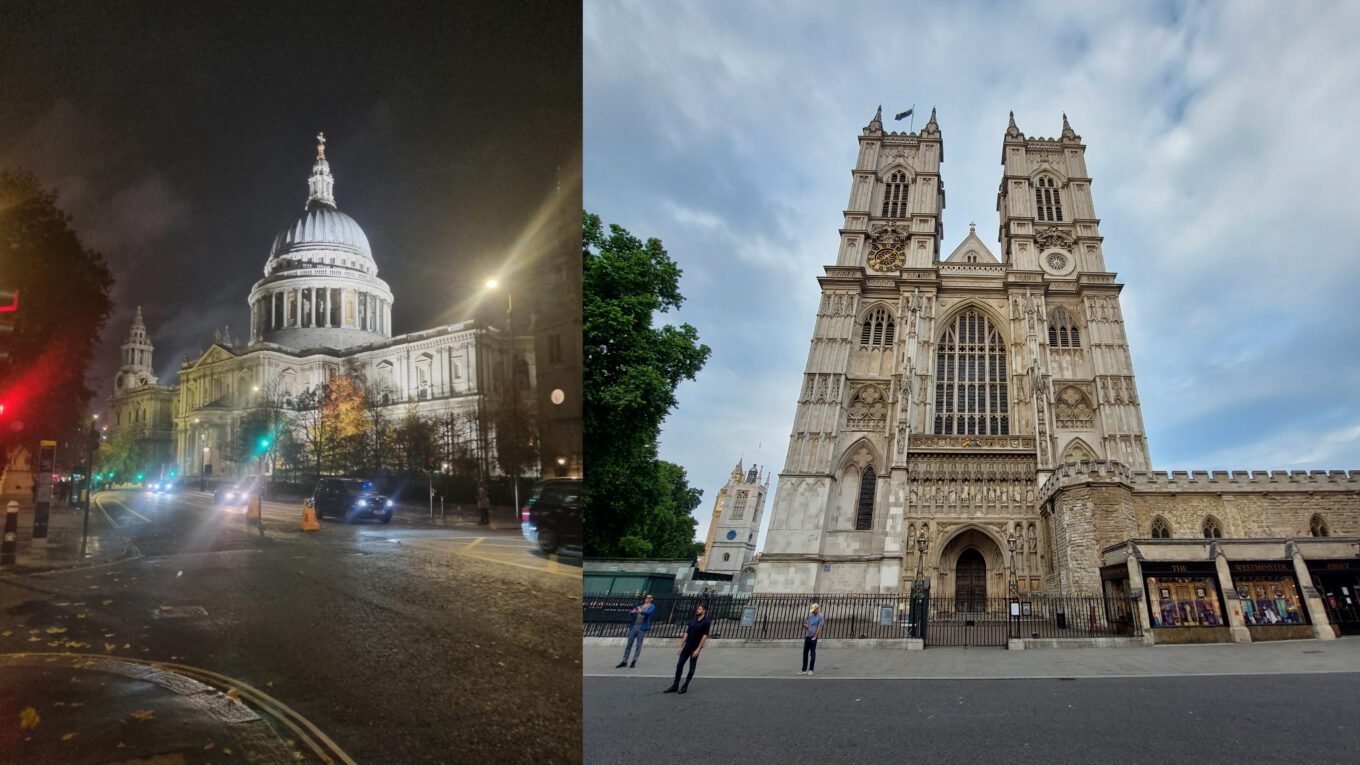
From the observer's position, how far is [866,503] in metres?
24.6

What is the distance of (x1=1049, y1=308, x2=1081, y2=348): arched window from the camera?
1047 inches

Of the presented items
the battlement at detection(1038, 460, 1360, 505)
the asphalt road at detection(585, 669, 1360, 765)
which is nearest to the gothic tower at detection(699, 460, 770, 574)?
the battlement at detection(1038, 460, 1360, 505)

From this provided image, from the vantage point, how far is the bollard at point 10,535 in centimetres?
375

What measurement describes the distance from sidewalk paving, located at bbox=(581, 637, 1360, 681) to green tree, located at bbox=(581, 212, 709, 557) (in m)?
2.86

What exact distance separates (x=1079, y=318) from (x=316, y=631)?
27.8 m

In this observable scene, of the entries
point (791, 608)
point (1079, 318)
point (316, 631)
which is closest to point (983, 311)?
point (1079, 318)

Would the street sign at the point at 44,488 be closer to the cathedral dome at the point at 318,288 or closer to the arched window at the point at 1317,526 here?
the cathedral dome at the point at 318,288

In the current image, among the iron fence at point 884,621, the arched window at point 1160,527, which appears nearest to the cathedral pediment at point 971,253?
the arched window at point 1160,527

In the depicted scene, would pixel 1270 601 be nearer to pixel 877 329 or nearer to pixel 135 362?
pixel 135 362

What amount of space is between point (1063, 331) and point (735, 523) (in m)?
30.6

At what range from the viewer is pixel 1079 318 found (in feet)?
87.5

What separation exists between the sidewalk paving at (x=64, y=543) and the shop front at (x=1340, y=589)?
16.1m

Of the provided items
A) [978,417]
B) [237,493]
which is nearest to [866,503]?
[978,417]

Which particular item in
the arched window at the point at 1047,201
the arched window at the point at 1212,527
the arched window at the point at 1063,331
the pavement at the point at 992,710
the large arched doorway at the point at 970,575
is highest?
the arched window at the point at 1047,201
